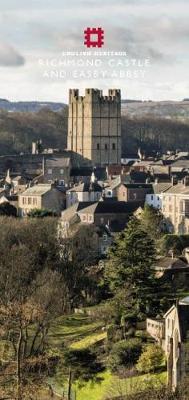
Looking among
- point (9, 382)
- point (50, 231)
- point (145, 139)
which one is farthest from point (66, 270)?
point (145, 139)

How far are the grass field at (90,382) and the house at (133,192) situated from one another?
77.7 ft

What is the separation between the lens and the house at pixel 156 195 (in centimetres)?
6456

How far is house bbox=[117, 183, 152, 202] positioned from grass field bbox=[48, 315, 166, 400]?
2369 cm

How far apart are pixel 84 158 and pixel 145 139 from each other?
168 feet

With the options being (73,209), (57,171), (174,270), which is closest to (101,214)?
(73,209)

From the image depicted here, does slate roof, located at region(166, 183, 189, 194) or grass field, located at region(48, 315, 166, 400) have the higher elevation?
slate roof, located at region(166, 183, 189, 194)

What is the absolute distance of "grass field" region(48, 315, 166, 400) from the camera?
32.4 meters

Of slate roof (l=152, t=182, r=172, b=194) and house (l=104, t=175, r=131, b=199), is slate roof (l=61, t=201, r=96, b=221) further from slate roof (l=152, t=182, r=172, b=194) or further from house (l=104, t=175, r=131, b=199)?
slate roof (l=152, t=182, r=172, b=194)

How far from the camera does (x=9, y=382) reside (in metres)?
27.8

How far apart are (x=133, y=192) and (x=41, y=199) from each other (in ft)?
20.0

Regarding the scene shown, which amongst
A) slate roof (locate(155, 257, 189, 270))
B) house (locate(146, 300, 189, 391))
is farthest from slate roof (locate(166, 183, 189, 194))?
house (locate(146, 300, 189, 391))

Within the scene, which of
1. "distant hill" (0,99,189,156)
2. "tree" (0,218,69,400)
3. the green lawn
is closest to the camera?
"tree" (0,218,69,400)

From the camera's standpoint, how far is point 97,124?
96.7 meters

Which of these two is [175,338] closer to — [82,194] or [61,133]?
[82,194]
